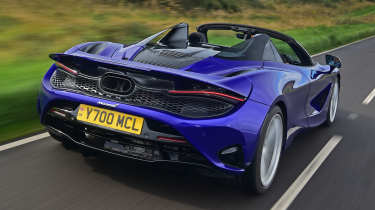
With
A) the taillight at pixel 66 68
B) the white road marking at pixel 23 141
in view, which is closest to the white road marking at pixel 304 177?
the taillight at pixel 66 68

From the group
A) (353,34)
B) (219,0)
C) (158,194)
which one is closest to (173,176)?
(158,194)

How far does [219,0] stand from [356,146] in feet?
97.1

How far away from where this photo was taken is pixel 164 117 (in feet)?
10.7

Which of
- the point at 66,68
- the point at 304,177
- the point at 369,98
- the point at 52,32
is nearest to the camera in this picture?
the point at 66,68

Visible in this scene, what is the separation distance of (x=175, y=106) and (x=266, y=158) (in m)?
1.02

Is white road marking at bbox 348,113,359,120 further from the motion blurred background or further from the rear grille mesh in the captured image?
the motion blurred background

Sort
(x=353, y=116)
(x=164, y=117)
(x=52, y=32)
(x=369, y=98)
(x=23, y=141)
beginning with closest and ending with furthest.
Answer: (x=164, y=117) → (x=23, y=141) → (x=353, y=116) → (x=369, y=98) → (x=52, y=32)

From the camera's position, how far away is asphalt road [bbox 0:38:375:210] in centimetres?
352

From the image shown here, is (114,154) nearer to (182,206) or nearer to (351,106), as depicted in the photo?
(182,206)

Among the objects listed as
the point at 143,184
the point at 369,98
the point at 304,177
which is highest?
the point at 143,184

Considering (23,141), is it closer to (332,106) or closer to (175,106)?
(175,106)

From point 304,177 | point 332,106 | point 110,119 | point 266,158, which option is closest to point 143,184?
point 110,119

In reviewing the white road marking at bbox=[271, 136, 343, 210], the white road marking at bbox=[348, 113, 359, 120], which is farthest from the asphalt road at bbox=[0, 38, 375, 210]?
the white road marking at bbox=[348, 113, 359, 120]

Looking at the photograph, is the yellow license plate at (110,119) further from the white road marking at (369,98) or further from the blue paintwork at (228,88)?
the white road marking at (369,98)
